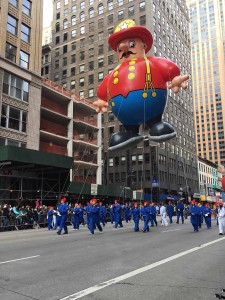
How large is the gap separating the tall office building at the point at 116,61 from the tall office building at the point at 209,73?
63.2 metres

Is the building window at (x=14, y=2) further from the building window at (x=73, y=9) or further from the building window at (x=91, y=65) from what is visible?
the building window at (x=73, y=9)

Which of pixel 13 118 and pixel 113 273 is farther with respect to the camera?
pixel 13 118

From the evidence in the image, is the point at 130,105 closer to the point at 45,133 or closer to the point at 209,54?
the point at 45,133

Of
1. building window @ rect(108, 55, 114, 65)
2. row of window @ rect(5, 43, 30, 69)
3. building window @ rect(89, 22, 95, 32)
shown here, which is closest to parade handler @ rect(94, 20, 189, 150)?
row of window @ rect(5, 43, 30, 69)

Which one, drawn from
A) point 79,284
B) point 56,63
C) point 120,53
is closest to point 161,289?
point 79,284

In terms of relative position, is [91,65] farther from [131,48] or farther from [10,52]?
[131,48]

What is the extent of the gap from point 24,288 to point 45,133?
93.3 ft

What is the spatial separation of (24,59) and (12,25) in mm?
3120

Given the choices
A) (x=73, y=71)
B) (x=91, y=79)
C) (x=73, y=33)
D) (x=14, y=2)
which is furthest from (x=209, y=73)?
(x=14, y=2)

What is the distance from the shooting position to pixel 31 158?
23031mm

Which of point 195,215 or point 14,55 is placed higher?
point 14,55

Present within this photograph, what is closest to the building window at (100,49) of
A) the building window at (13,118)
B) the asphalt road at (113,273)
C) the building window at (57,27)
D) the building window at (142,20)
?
the building window at (142,20)

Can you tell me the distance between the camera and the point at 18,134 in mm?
28594

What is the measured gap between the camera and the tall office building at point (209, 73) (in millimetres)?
134625
